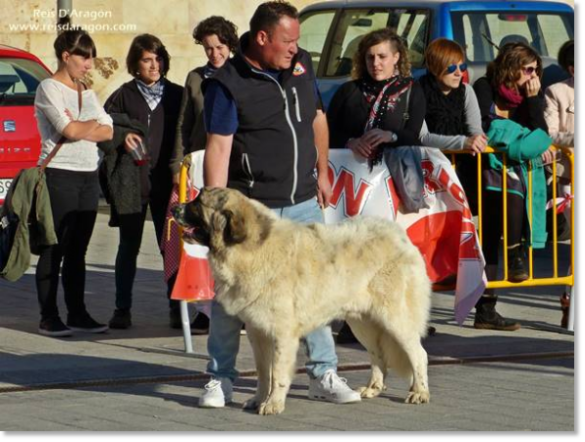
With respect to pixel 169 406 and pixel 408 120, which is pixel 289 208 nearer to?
pixel 169 406

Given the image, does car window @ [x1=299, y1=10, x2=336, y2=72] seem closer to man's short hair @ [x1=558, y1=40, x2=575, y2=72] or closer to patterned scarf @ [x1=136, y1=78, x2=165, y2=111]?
man's short hair @ [x1=558, y1=40, x2=575, y2=72]

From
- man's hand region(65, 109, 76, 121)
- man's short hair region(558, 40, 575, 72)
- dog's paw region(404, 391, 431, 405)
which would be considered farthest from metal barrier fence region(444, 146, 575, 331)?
man's hand region(65, 109, 76, 121)

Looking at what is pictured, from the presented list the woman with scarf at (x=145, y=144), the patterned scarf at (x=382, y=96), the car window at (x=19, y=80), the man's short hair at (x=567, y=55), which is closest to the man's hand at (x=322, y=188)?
the patterned scarf at (x=382, y=96)

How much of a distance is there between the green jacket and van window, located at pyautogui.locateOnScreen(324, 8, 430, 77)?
5.37 metres

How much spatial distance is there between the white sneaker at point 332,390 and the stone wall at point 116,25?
43.4ft

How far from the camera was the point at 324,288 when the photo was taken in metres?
7.45

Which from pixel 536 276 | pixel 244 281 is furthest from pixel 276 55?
pixel 536 276

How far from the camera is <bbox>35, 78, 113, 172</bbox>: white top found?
9.48 meters

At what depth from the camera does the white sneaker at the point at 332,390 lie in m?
7.75

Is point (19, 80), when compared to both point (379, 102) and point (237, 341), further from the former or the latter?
point (237, 341)

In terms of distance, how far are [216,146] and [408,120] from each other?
243 centimetres

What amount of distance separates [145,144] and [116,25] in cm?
1125

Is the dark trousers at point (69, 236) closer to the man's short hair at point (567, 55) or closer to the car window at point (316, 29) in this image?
the man's short hair at point (567, 55)

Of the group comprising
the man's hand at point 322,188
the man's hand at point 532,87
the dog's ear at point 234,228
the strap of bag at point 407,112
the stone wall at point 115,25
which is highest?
the stone wall at point 115,25
